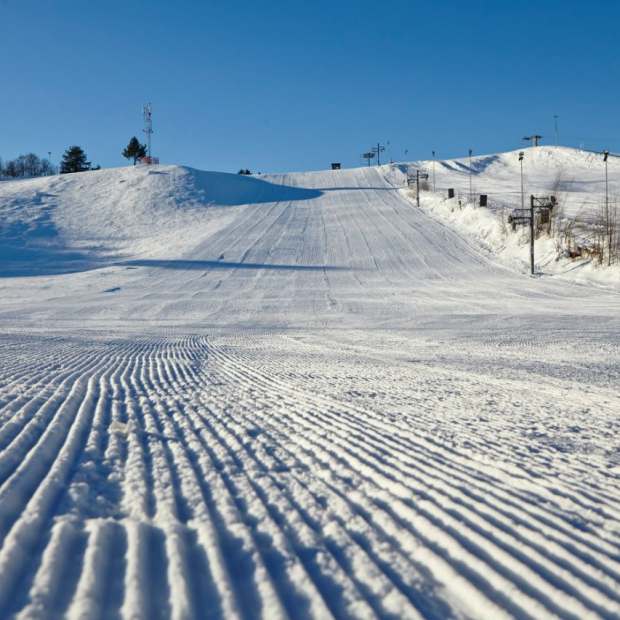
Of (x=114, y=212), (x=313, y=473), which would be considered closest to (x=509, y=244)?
(x=114, y=212)

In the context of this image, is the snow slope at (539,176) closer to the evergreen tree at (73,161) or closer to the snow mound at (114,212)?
the snow mound at (114,212)

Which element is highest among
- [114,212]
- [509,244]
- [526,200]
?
[114,212]

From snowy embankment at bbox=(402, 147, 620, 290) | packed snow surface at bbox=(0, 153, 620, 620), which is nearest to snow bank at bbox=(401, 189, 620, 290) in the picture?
snowy embankment at bbox=(402, 147, 620, 290)

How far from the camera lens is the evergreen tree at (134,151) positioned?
98688 millimetres

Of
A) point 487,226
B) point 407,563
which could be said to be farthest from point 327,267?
point 407,563

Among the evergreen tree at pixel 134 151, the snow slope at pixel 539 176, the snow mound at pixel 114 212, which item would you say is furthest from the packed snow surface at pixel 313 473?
the evergreen tree at pixel 134 151

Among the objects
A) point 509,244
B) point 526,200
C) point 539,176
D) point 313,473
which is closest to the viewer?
point 313,473

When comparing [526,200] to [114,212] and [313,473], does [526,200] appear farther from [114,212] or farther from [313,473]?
[313,473]

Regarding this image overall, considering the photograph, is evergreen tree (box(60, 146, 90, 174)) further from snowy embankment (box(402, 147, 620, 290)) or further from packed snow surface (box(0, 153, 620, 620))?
packed snow surface (box(0, 153, 620, 620))

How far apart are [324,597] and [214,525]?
105 centimetres

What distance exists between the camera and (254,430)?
6.44 m

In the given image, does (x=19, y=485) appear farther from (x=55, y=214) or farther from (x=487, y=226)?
(x=55, y=214)

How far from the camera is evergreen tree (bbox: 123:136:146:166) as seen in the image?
9869 centimetres

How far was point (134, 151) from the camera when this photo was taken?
3903 inches
